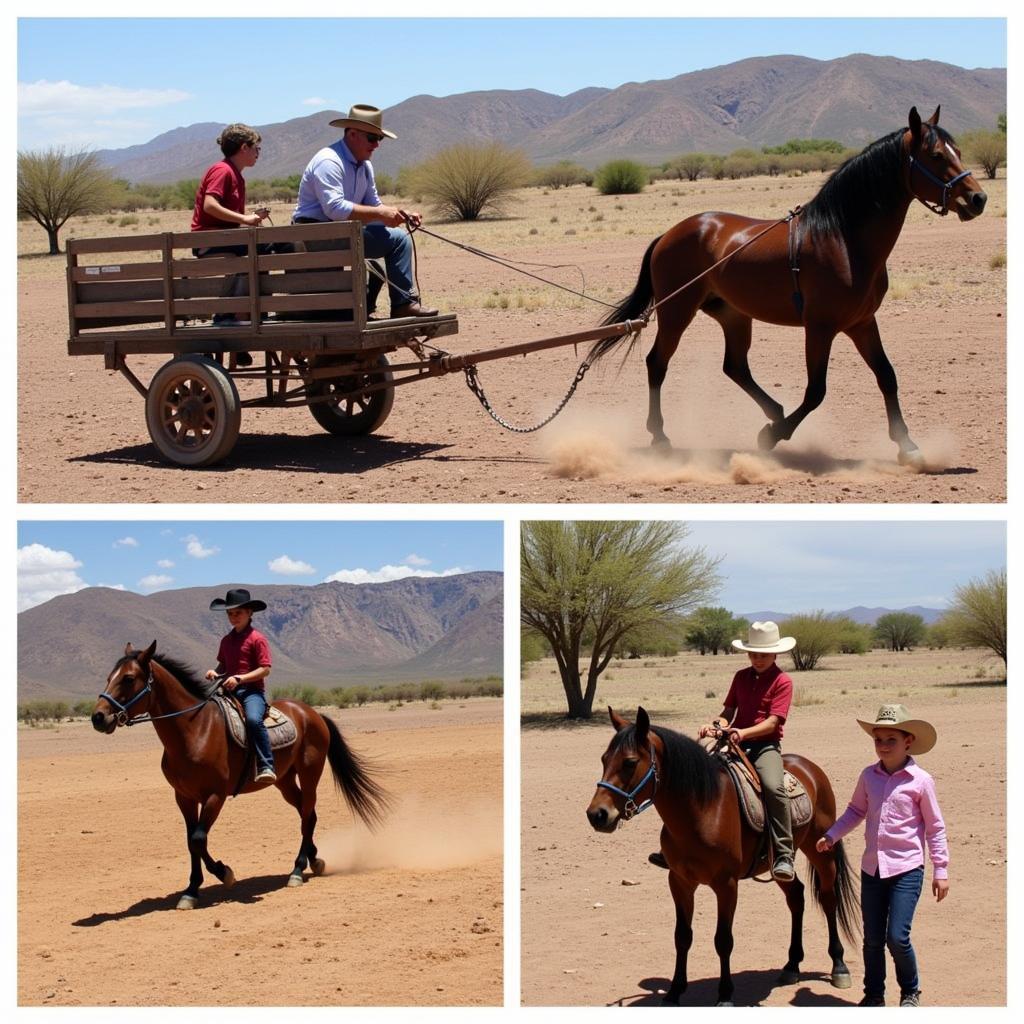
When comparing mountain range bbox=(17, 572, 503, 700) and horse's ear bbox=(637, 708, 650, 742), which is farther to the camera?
mountain range bbox=(17, 572, 503, 700)

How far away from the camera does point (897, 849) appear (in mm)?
6473

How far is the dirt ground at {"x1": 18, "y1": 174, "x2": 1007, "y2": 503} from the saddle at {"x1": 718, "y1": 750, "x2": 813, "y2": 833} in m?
2.77

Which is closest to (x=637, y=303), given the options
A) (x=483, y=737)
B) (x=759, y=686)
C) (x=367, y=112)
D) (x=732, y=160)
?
(x=367, y=112)

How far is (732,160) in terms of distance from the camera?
2534 inches

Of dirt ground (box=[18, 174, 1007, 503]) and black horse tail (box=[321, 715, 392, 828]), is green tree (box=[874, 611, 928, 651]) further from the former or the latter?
black horse tail (box=[321, 715, 392, 828])

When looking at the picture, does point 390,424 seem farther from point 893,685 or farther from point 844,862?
point 893,685

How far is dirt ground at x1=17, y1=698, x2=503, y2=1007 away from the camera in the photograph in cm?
716

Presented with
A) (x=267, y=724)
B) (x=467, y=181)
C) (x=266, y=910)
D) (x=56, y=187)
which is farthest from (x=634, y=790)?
(x=56, y=187)

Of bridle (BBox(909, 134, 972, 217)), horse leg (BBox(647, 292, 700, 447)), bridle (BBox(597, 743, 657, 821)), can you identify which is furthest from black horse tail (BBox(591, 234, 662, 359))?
bridle (BBox(597, 743, 657, 821))

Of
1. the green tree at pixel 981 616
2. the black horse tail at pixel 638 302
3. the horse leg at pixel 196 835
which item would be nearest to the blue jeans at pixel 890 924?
the horse leg at pixel 196 835

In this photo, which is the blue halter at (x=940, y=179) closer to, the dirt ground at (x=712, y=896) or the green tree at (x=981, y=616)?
the dirt ground at (x=712, y=896)

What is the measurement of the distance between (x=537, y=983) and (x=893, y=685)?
1919 cm

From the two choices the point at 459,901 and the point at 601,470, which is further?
the point at 601,470

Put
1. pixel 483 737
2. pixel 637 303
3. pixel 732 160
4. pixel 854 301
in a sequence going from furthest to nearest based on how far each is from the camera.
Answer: pixel 732 160 → pixel 483 737 → pixel 637 303 → pixel 854 301
